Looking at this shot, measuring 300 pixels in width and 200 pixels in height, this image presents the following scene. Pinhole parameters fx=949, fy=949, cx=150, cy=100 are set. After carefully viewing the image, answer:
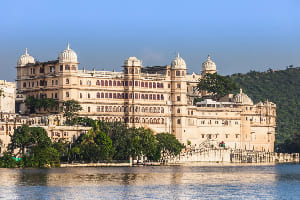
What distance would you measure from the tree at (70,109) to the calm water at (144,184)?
1857cm

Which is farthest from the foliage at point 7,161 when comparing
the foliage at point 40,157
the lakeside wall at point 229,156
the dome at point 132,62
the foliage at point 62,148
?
the dome at point 132,62

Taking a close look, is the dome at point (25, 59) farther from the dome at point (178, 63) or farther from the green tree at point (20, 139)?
the green tree at point (20, 139)

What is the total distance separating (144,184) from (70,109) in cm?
4886

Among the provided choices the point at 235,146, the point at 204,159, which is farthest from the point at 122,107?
Answer: the point at 235,146

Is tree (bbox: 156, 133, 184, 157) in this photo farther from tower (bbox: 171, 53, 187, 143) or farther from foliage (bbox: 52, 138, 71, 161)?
foliage (bbox: 52, 138, 71, 161)

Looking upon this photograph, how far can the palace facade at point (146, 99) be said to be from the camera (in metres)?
155

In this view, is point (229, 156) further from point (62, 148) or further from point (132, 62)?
point (62, 148)

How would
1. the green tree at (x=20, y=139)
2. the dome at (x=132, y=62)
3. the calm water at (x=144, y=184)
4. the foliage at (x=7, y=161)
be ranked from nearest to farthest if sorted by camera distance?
1. the calm water at (x=144, y=184)
2. the foliage at (x=7, y=161)
3. the green tree at (x=20, y=139)
4. the dome at (x=132, y=62)

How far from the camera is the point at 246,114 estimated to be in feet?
594

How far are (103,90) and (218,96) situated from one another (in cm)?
3331

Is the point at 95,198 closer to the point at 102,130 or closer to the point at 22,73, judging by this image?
the point at 102,130

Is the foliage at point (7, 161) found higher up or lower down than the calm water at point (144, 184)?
higher up

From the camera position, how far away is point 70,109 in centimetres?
14988

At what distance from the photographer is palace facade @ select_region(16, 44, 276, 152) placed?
155m
